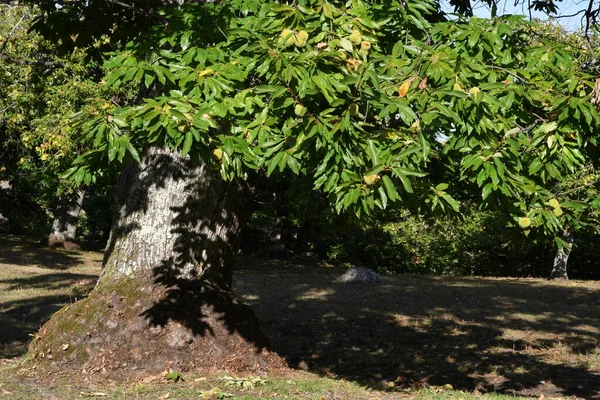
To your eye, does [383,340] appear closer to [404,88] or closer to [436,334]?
[436,334]

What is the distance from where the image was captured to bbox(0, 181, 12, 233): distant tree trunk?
102 ft

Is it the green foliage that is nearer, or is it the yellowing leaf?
the yellowing leaf

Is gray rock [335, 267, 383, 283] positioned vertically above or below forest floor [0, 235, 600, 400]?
above

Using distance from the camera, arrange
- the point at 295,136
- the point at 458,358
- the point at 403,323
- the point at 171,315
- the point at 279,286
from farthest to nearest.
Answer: the point at 279,286 → the point at 403,323 → the point at 458,358 → the point at 171,315 → the point at 295,136

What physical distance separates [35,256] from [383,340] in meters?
15.8

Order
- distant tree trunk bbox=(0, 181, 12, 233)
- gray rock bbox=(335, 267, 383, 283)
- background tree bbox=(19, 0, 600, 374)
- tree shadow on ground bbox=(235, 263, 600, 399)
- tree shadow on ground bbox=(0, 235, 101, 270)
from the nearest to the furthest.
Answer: background tree bbox=(19, 0, 600, 374) → tree shadow on ground bbox=(235, 263, 600, 399) → gray rock bbox=(335, 267, 383, 283) → tree shadow on ground bbox=(0, 235, 101, 270) → distant tree trunk bbox=(0, 181, 12, 233)

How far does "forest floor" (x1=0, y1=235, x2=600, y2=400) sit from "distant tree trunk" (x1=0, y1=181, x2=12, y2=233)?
13.2 metres

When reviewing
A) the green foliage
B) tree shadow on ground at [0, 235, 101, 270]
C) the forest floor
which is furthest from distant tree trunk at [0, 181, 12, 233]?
the green foliage

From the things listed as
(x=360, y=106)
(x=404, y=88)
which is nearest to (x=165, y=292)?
(x=360, y=106)

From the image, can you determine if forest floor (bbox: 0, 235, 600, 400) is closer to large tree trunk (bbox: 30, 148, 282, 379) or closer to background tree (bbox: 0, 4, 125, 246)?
large tree trunk (bbox: 30, 148, 282, 379)

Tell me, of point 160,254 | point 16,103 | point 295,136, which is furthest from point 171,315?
point 16,103

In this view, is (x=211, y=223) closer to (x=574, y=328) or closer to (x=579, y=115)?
(x=579, y=115)

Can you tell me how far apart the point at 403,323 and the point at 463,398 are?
4962 millimetres

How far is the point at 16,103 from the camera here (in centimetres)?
1833
